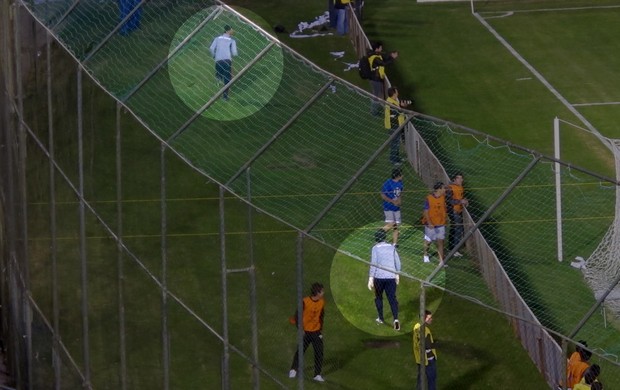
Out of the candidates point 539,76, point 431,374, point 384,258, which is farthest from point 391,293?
point 539,76

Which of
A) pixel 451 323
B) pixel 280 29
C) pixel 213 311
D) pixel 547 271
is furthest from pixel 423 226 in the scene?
pixel 280 29

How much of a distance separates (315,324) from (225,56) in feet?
9.78

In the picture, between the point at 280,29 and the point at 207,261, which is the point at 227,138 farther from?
the point at 280,29

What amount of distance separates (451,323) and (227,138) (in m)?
3.34

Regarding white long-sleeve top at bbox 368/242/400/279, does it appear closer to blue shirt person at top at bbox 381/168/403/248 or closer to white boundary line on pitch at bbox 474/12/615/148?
blue shirt person at top at bbox 381/168/403/248

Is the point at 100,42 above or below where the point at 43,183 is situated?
above

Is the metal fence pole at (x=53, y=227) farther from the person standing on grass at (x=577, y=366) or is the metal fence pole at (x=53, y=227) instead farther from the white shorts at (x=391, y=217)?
the person standing on grass at (x=577, y=366)

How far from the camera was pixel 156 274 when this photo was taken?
1409cm

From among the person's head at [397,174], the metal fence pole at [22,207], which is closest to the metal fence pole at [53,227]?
the metal fence pole at [22,207]

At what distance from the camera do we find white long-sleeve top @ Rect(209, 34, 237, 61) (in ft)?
48.7

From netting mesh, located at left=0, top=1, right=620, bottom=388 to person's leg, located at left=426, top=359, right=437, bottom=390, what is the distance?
381 mm

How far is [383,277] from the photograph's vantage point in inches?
581

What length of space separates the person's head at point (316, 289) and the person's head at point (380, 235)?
1198 mm

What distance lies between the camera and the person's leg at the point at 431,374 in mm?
15375
